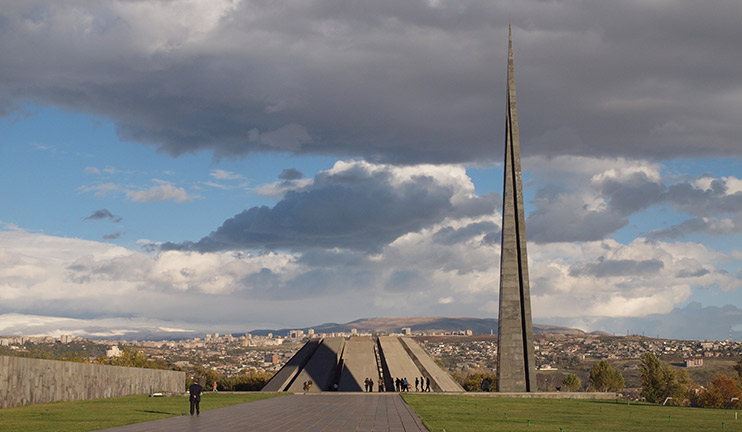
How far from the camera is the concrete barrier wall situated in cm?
2723

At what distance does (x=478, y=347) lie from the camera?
146000 mm

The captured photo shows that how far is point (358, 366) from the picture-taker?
49.8 m

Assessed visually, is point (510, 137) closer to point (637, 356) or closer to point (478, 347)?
point (637, 356)

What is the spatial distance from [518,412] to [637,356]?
4028 inches

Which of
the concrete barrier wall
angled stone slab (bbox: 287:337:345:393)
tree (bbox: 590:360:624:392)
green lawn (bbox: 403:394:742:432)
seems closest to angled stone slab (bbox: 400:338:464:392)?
angled stone slab (bbox: 287:337:345:393)

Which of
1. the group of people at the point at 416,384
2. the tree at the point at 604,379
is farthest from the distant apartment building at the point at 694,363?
the group of people at the point at 416,384

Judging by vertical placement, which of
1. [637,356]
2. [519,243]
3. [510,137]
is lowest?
[637,356]

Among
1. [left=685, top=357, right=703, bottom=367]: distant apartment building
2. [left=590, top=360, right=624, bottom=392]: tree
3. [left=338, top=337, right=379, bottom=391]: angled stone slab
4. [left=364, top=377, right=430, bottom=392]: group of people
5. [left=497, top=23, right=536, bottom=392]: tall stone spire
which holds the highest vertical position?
[left=497, top=23, right=536, bottom=392]: tall stone spire

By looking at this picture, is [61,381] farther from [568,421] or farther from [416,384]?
[416,384]

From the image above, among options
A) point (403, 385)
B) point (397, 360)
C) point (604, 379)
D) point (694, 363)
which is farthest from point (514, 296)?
point (694, 363)

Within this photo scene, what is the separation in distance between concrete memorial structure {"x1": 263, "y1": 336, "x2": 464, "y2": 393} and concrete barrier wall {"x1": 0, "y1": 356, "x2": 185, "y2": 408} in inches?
374

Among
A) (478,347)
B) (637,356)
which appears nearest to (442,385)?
(637,356)

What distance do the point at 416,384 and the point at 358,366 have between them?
5.26m

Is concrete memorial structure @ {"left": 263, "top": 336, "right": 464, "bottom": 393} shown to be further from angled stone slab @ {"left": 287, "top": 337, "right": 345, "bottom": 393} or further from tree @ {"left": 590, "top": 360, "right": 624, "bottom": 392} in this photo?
tree @ {"left": 590, "top": 360, "right": 624, "bottom": 392}
